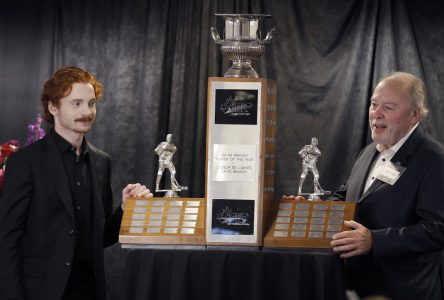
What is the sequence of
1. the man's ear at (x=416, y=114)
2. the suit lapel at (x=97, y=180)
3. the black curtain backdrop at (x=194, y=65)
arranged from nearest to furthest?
1. the suit lapel at (x=97, y=180)
2. the man's ear at (x=416, y=114)
3. the black curtain backdrop at (x=194, y=65)

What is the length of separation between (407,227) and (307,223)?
52 cm

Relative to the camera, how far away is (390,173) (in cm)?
398

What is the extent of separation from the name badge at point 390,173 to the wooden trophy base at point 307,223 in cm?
42

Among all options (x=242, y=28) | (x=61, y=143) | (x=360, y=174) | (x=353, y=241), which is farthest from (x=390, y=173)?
(x=61, y=143)

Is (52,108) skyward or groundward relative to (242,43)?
groundward

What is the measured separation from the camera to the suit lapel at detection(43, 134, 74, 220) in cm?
363

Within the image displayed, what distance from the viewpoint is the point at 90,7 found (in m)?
6.31

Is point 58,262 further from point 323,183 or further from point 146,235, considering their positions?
point 323,183

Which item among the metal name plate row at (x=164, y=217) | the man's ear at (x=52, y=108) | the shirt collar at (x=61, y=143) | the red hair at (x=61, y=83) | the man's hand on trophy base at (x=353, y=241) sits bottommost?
the man's hand on trophy base at (x=353, y=241)

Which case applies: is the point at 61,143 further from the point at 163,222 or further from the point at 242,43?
the point at 242,43

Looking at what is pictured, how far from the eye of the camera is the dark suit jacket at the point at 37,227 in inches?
139

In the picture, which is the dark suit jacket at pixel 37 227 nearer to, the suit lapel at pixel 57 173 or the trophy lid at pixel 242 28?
the suit lapel at pixel 57 173

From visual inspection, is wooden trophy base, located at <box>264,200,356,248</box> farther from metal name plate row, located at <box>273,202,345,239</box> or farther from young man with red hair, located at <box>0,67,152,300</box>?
young man with red hair, located at <box>0,67,152,300</box>

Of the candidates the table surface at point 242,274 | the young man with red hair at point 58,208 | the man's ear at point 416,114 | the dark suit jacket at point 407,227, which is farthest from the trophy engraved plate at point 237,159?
the man's ear at point 416,114
